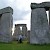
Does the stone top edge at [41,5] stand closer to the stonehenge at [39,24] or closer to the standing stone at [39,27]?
the stonehenge at [39,24]

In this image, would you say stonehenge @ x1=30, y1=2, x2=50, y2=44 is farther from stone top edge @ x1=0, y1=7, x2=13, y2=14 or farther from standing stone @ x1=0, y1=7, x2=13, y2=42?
standing stone @ x1=0, y1=7, x2=13, y2=42

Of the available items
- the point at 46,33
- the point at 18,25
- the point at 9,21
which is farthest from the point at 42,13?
the point at 18,25

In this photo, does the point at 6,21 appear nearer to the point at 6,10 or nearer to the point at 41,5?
the point at 6,10

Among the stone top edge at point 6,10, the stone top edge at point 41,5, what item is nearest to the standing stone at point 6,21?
the stone top edge at point 6,10

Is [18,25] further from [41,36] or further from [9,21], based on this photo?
[41,36]

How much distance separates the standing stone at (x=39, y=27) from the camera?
1559cm

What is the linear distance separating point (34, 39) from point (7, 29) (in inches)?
189

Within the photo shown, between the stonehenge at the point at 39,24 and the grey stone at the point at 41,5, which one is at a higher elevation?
the grey stone at the point at 41,5

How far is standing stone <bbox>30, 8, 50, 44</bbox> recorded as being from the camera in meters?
15.6

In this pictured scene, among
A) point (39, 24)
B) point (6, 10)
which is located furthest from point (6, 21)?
point (39, 24)

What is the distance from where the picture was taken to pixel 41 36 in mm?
15656

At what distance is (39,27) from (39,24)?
25 centimetres

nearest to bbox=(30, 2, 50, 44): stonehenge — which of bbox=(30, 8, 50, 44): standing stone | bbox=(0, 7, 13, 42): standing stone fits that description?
bbox=(30, 8, 50, 44): standing stone

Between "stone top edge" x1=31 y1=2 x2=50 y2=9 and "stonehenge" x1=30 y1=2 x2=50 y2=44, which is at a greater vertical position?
"stone top edge" x1=31 y1=2 x2=50 y2=9
